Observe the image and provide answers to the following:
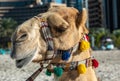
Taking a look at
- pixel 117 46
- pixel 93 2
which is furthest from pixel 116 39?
pixel 93 2

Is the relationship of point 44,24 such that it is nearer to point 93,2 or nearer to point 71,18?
point 71,18

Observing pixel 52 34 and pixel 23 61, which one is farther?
pixel 52 34

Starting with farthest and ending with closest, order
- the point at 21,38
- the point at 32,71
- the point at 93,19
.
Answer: the point at 93,19 → the point at 32,71 → the point at 21,38

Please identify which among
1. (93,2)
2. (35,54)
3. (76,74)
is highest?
(35,54)

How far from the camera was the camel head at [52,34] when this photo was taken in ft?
8.38

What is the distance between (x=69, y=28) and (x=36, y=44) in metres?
0.26

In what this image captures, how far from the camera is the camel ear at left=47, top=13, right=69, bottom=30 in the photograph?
2756mm

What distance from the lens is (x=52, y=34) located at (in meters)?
2.79

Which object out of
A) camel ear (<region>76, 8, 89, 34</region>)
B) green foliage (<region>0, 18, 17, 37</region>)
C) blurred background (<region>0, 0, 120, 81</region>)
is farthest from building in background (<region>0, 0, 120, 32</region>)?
camel ear (<region>76, 8, 89, 34</region>)

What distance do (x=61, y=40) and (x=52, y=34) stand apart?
0.07 m

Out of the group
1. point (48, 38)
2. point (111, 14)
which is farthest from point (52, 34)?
point (111, 14)

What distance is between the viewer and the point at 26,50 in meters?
2.58

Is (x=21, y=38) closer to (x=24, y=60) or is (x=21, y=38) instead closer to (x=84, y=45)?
(x=24, y=60)

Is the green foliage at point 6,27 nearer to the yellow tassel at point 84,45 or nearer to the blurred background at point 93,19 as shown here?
the blurred background at point 93,19
